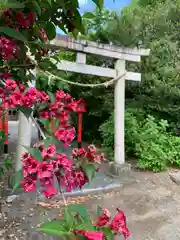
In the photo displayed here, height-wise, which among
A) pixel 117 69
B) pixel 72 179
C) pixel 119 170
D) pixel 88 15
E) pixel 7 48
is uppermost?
pixel 117 69

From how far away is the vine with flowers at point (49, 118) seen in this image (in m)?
0.60

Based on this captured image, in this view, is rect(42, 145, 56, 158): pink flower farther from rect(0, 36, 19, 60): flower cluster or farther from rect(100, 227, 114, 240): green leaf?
rect(0, 36, 19, 60): flower cluster

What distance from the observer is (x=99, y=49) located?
355cm

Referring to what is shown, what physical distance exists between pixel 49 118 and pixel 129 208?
2273 mm

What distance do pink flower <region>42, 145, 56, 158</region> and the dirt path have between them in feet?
5.45

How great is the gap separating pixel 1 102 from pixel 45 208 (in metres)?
2.09

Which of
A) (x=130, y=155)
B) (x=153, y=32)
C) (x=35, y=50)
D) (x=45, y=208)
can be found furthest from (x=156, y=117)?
(x=35, y=50)

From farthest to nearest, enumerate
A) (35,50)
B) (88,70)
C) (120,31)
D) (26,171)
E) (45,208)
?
(120,31)
(88,70)
(45,208)
(35,50)
(26,171)

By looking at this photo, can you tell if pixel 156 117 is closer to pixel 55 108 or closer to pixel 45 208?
pixel 45 208

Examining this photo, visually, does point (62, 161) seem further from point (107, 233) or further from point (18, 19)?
point (18, 19)

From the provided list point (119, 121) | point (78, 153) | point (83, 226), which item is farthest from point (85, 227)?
point (119, 121)

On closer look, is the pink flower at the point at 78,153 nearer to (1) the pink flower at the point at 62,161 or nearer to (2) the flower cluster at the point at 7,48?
(1) the pink flower at the point at 62,161

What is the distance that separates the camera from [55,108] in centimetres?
76

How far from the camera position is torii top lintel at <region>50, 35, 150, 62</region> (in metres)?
3.16
